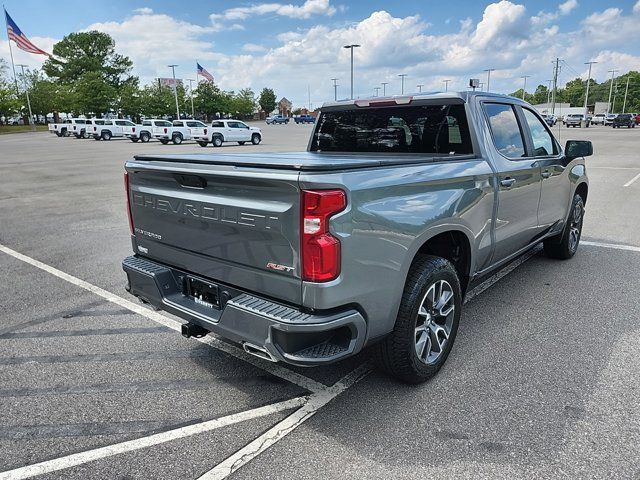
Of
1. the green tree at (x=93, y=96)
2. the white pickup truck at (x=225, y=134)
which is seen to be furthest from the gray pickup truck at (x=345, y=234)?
the green tree at (x=93, y=96)

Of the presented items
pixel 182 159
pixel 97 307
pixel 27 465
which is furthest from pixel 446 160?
pixel 97 307

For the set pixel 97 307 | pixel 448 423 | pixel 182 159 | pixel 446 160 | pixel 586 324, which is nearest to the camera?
pixel 448 423

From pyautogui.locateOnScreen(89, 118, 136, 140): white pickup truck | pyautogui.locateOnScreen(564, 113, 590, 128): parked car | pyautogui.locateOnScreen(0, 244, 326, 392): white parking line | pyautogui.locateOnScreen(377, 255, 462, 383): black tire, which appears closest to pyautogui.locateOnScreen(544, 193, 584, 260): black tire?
pyautogui.locateOnScreen(377, 255, 462, 383): black tire

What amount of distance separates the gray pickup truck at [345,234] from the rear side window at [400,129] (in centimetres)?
1

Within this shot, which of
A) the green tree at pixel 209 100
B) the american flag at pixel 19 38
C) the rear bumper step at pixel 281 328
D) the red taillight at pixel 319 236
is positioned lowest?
the rear bumper step at pixel 281 328

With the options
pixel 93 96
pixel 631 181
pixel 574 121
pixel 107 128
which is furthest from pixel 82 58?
pixel 631 181

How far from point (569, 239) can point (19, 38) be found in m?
59.7

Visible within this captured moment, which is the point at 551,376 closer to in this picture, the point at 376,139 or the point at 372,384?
the point at 372,384

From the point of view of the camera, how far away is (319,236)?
7.82 feet

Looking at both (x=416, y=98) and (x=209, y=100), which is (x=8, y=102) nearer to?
(x=209, y=100)

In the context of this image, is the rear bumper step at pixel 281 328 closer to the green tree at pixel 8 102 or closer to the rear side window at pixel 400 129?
the rear side window at pixel 400 129

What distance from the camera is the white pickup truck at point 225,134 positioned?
3278 cm

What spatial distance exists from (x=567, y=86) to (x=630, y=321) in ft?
562

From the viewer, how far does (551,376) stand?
3.25 meters
